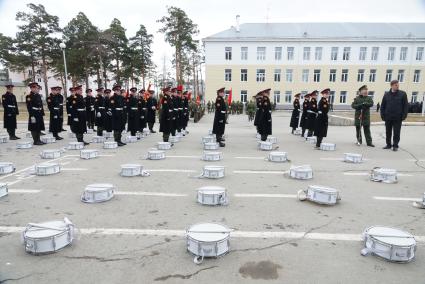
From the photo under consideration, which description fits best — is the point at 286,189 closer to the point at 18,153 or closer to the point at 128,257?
the point at 128,257

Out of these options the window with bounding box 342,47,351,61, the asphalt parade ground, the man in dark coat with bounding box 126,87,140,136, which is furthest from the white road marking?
the window with bounding box 342,47,351,61

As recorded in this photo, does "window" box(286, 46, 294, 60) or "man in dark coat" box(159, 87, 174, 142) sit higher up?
"window" box(286, 46, 294, 60)

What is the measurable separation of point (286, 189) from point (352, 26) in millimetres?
56862

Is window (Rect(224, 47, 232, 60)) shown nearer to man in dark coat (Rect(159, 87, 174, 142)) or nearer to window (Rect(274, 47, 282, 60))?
window (Rect(274, 47, 282, 60))

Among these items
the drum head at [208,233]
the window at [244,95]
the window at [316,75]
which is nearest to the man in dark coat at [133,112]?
the drum head at [208,233]

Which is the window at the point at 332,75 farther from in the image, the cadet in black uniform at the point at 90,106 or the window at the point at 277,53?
the cadet in black uniform at the point at 90,106

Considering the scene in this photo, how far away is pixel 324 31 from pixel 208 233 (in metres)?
55.1

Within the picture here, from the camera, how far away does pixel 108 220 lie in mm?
Answer: 4598

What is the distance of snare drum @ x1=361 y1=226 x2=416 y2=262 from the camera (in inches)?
135

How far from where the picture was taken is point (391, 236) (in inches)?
144

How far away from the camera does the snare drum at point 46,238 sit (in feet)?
11.6

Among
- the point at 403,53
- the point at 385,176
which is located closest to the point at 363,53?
the point at 403,53

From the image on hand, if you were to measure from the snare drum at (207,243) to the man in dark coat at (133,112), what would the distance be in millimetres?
10378

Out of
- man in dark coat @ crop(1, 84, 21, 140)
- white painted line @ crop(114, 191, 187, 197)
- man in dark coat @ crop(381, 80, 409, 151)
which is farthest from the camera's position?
man in dark coat @ crop(1, 84, 21, 140)
